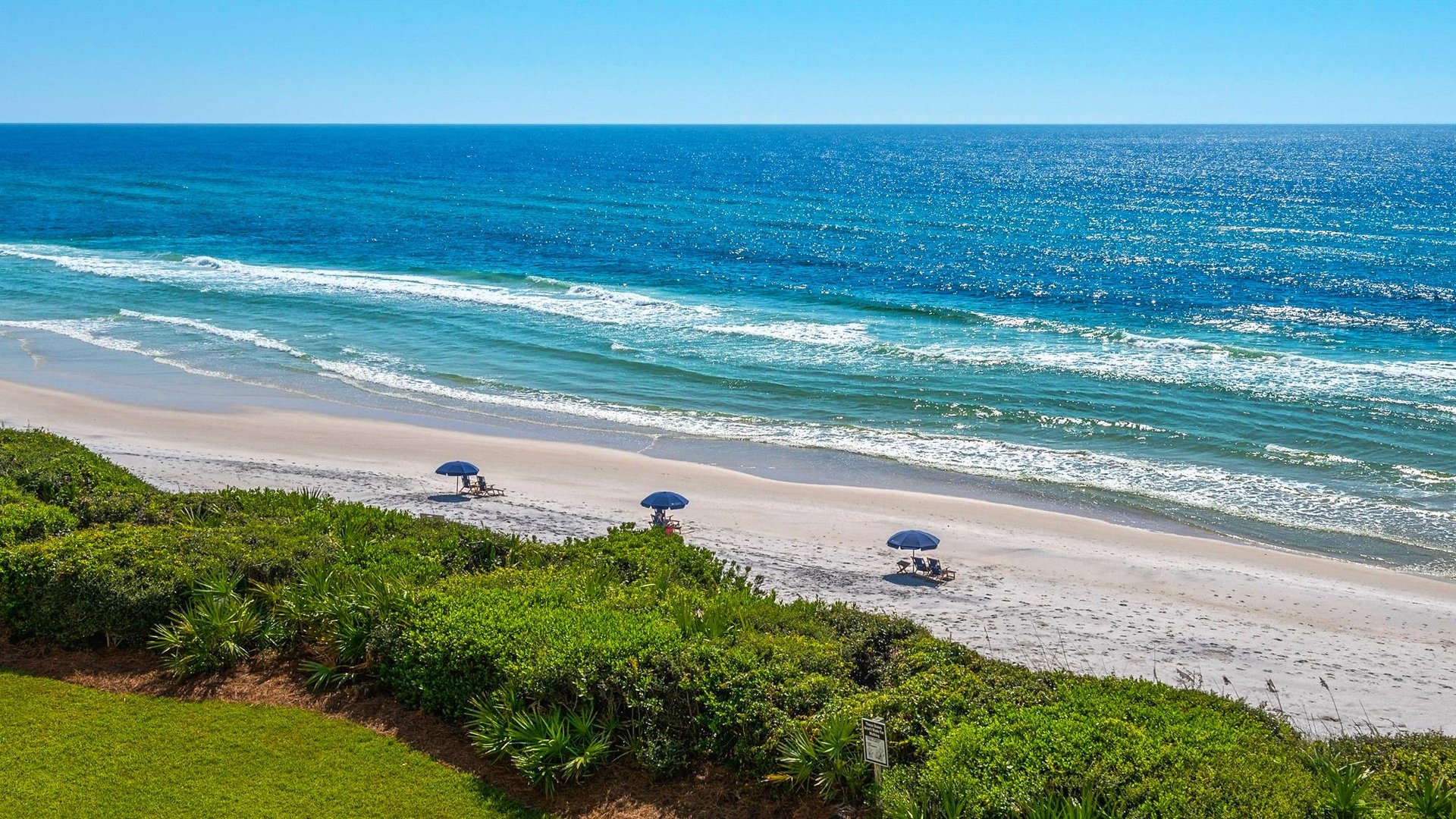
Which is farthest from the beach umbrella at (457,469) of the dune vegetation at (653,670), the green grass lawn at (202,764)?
the green grass lawn at (202,764)

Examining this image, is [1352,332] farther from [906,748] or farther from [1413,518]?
[906,748]

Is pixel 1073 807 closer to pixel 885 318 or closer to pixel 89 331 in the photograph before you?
pixel 885 318

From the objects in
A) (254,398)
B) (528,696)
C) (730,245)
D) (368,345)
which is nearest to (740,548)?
(528,696)

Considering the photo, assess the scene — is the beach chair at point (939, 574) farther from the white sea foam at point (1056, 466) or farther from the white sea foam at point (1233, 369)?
the white sea foam at point (1233, 369)

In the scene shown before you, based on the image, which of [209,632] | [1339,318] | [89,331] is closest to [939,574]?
[209,632]

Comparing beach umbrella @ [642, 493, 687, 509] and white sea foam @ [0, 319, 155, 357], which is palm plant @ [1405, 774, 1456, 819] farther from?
white sea foam @ [0, 319, 155, 357]

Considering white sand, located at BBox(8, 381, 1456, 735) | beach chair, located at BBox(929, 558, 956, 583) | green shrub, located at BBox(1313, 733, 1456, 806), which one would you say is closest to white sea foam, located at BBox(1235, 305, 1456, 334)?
white sand, located at BBox(8, 381, 1456, 735)
